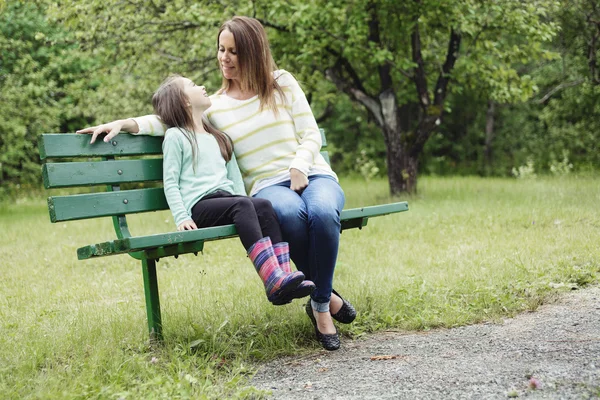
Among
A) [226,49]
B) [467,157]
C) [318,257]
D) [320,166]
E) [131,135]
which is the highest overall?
[226,49]

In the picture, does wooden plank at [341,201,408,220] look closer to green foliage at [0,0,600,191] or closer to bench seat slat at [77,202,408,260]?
bench seat slat at [77,202,408,260]

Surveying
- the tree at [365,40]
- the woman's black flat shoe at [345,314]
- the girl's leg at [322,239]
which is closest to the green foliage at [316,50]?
the tree at [365,40]

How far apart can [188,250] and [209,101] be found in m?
0.92

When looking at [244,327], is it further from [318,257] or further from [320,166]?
[320,166]

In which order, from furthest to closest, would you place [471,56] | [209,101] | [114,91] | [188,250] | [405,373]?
[114,91] < [471,56] < [209,101] < [188,250] < [405,373]

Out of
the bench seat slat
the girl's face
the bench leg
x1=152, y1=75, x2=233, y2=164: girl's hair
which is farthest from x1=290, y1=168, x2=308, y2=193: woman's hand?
the bench leg

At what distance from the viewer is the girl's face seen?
3.64m

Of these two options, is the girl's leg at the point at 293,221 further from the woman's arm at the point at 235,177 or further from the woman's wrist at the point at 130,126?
the woman's wrist at the point at 130,126

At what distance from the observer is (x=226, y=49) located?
3.79m

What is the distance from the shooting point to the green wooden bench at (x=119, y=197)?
10.3 feet

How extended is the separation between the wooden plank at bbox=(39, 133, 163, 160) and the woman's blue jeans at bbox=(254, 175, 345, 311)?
712 mm

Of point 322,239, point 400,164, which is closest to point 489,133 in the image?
point 400,164

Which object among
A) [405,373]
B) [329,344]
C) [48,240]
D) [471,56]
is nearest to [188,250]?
[329,344]

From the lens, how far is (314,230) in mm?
3391
